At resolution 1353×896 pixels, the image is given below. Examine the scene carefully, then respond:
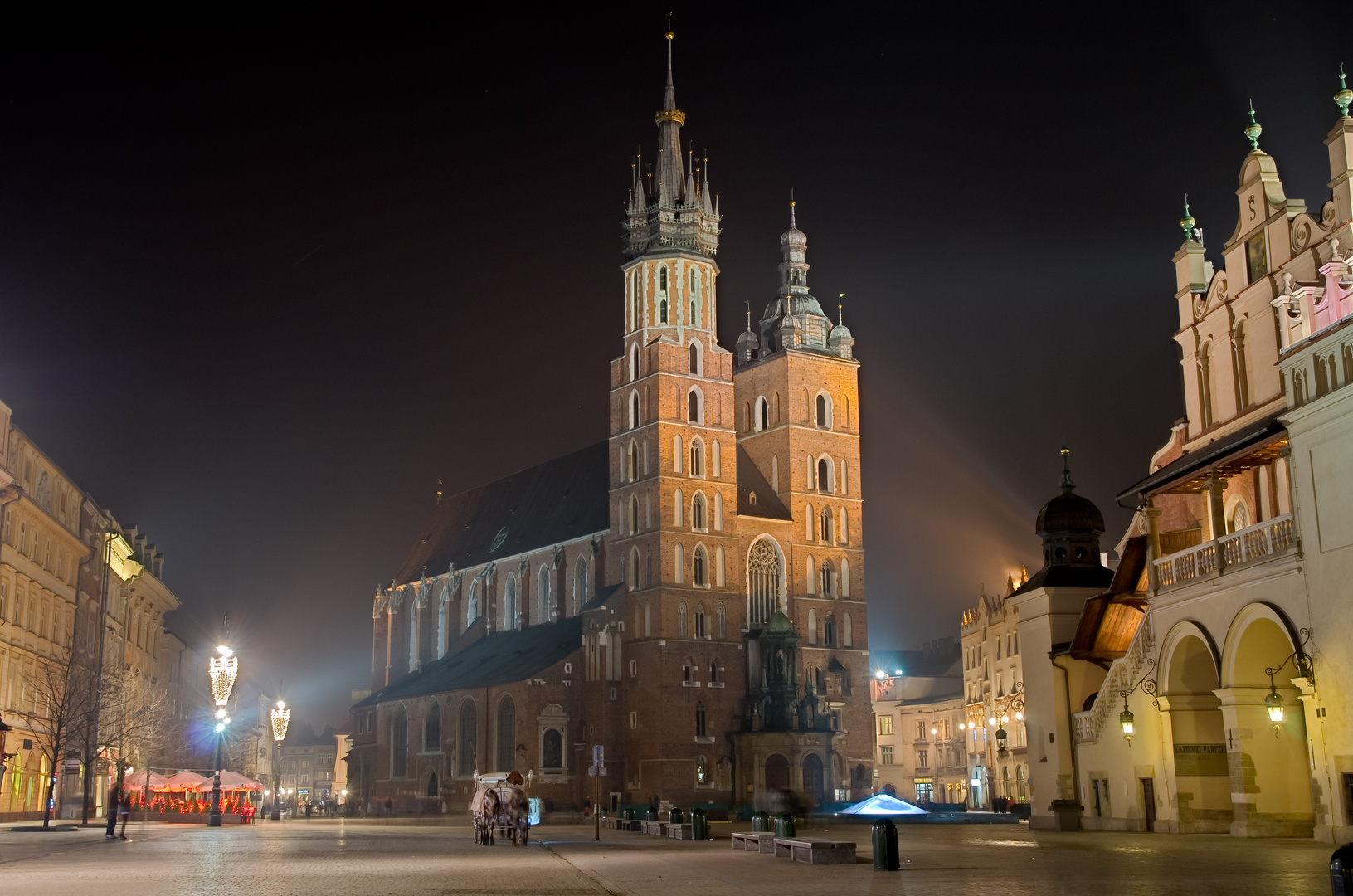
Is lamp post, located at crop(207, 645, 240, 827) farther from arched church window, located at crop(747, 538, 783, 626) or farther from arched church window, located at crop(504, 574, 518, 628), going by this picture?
arched church window, located at crop(504, 574, 518, 628)

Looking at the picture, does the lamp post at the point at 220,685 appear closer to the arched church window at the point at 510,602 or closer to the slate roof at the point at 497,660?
the slate roof at the point at 497,660

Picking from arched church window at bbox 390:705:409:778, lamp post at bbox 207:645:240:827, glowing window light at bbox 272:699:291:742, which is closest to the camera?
lamp post at bbox 207:645:240:827

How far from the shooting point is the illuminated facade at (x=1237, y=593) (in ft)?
82.3

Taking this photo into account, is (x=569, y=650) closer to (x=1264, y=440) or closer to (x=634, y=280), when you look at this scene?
(x=634, y=280)

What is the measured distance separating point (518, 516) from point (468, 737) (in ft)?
57.7

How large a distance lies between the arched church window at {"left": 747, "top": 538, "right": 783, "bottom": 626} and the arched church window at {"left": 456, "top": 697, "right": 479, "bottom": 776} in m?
16.1

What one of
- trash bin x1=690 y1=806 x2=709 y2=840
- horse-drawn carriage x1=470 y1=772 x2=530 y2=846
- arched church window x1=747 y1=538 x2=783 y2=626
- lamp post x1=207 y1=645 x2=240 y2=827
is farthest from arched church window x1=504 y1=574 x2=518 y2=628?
trash bin x1=690 y1=806 x2=709 y2=840

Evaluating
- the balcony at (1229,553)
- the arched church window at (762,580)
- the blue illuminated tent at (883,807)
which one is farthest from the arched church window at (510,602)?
the balcony at (1229,553)

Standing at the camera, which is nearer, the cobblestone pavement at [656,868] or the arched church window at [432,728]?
the cobblestone pavement at [656,868]

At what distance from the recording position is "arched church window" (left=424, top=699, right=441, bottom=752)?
8394cm

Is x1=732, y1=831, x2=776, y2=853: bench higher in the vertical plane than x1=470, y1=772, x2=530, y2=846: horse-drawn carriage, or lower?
lower

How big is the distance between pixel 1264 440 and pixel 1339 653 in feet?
15.2

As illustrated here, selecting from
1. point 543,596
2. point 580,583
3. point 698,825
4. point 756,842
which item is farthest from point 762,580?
point 756,842

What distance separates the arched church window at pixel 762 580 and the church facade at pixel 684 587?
0.10 meters
